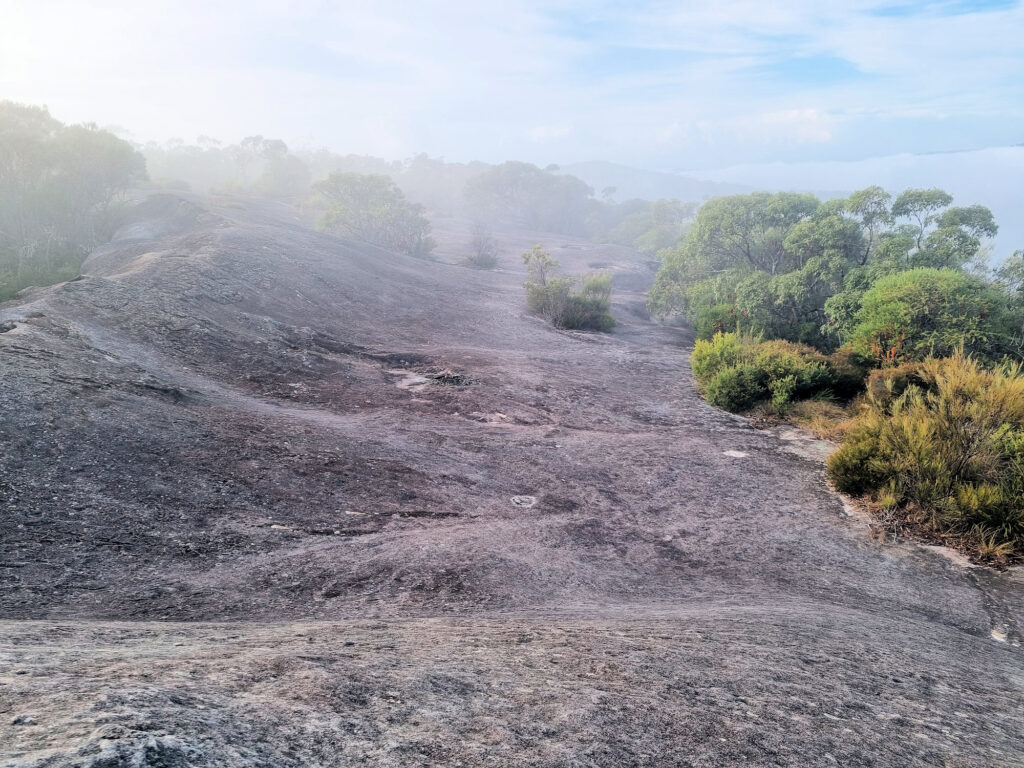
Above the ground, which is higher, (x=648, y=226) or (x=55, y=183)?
(x=648, y=226)

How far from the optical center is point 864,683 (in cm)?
372

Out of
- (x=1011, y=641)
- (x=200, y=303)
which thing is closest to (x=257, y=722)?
(x=1011, y=641)

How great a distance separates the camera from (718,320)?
76.4ft

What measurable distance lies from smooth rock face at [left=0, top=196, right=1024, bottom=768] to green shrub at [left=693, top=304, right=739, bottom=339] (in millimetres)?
9709

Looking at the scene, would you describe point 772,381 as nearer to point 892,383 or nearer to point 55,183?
point 892,383

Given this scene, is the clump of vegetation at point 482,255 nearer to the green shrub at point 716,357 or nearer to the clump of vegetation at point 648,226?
the clump of vegetation at point 648,226

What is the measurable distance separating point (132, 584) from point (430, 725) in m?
3.86

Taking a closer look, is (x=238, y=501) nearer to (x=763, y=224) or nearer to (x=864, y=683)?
(x=864, y=683)

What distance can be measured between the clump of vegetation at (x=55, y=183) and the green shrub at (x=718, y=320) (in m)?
27.3

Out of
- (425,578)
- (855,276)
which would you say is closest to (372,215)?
(855,276)

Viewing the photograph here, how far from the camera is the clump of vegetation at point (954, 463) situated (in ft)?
25.1

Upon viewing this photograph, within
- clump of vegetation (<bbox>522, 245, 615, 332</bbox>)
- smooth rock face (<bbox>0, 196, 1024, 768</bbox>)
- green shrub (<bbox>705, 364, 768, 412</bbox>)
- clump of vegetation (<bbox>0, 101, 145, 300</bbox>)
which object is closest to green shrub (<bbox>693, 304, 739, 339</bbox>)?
clump of vegetation (<bbox>522, 245, 615, 332</bbox>)

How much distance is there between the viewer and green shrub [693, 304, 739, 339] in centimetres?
2292

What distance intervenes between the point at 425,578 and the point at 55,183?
3676 cm
